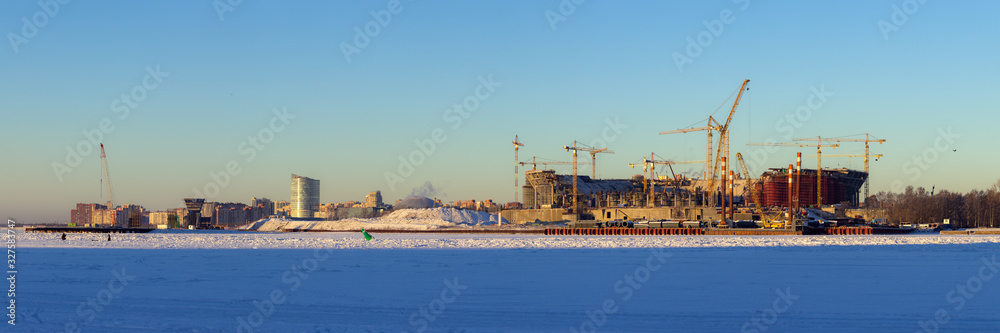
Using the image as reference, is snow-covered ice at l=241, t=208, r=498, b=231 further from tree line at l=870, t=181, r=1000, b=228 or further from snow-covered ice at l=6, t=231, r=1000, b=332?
snow-covered ice at l=6, t=231, r=1000, b=332

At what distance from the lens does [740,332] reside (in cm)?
1864

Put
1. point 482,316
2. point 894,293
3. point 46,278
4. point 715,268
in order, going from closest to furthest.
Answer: point 482,316, point 894,293, point 46,278, point 715,268

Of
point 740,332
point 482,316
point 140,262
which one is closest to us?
point 740,332

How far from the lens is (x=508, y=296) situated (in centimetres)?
2509

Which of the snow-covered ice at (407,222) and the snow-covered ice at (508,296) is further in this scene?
the snow-covered ice at (407,222)

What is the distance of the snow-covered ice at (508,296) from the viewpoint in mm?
19844

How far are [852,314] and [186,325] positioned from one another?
1655 centimetres

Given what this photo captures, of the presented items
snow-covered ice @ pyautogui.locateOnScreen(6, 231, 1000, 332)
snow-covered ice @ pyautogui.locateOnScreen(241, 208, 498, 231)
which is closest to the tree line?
snow-covered ice @ pyautogui.locateOnScreen(241, 208, 498, 231)

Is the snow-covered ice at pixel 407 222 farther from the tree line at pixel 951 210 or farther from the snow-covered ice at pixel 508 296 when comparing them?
the snow-covered ice at pixel 508 296

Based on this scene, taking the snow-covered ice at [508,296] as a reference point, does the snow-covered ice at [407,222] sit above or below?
below

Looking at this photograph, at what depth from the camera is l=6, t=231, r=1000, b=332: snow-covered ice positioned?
19.8m

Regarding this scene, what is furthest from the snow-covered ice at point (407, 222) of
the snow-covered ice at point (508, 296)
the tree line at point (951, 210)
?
the snow-covered ice at point (508, 296)

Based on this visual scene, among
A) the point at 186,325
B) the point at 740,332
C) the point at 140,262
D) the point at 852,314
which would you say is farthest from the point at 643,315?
the point at 140,262

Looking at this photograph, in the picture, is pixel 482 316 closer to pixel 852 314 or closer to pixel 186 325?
pixel 186 325
